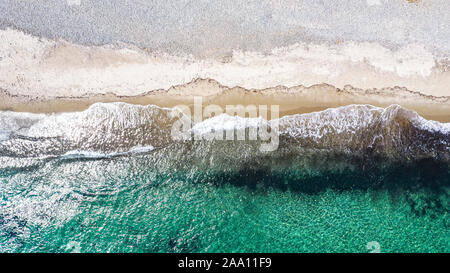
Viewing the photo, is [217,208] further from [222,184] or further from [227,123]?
[227,123]

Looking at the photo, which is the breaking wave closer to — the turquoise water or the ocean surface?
the ocean surface

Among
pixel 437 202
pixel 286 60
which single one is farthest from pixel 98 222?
pixel 437 202

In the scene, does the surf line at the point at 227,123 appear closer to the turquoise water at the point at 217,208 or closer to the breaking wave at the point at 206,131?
the breaking wave at the point at 206,131

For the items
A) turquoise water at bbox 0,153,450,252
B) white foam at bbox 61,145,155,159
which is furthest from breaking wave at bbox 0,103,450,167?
turquoise water at bbox 0,153,450,252

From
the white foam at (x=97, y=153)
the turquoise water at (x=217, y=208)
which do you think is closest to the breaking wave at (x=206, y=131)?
the white foam at (x=97, y=153)

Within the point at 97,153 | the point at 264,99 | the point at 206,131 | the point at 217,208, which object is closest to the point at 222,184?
the point at 217,208
